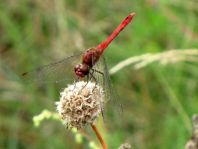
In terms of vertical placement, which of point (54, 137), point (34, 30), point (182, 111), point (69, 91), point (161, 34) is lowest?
point (69, 91)

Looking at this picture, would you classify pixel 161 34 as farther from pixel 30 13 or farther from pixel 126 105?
pixel 30 13

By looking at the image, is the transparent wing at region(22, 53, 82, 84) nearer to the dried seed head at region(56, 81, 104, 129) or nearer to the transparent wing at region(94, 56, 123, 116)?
the transparent wing at region(94, 56, 123, 116)

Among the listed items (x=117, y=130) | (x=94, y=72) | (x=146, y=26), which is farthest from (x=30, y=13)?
(x=94, y=72)

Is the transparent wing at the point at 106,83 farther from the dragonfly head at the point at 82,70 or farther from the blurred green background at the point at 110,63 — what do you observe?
the blurred green background at the point at 110,63

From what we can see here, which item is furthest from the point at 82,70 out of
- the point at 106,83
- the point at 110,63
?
the point at 110,63

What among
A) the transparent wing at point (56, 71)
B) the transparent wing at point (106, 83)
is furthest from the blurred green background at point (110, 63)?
the transparent wing at point (106, 83)

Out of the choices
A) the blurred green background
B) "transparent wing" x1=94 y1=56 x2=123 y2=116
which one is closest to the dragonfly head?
"transparent wing" x1=94 y1=56 x2=123 y2=116

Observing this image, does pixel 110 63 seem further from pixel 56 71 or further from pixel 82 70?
pixel 82 70
